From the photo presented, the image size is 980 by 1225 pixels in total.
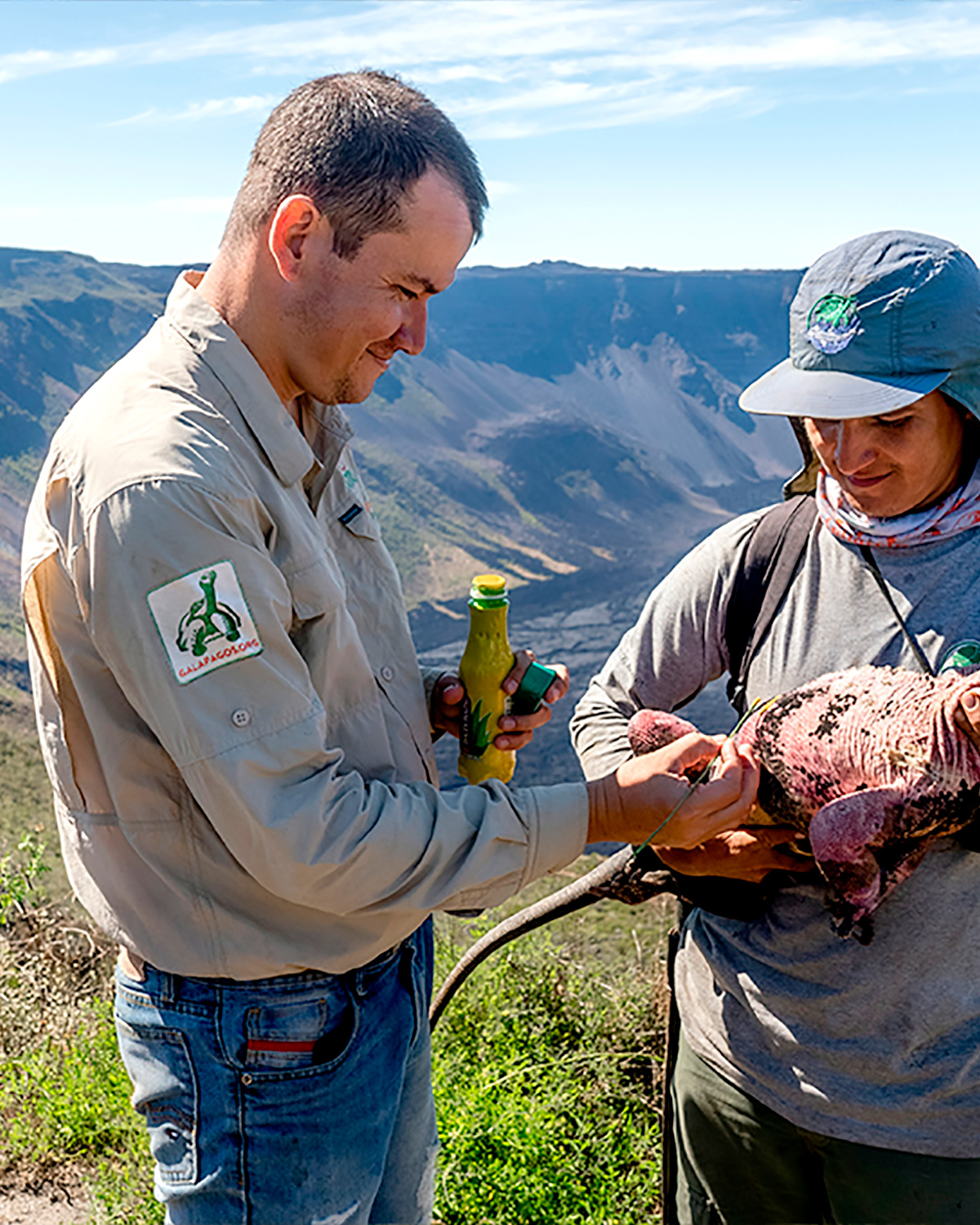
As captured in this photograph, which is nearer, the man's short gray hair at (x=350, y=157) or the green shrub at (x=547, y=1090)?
the man's short gray hair at (x=350, y=157)

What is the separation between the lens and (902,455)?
A: 6.94 feet

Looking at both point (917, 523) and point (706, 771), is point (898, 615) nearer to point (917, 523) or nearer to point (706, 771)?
point (917, 523)

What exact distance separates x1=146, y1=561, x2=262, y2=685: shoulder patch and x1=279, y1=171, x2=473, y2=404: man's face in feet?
1.56

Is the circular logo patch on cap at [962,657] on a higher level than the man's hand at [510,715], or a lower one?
higher

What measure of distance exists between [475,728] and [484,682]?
11cm

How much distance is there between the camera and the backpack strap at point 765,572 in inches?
89.2

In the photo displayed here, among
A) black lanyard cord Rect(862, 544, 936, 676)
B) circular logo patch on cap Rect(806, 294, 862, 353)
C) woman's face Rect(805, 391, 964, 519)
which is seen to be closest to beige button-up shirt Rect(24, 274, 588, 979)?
black lanyard cord Rect(862, 544, 936, 676)

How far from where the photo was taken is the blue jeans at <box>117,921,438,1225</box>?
1878 millimetres

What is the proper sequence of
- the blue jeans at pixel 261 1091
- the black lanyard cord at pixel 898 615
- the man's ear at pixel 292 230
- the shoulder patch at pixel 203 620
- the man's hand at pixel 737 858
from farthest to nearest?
1. the man's hand at pixel 737 858
2. the black lanyard cord at pixel 898 615
3. the blue jeans at pixel 261 1091
4. the man's ear at pixel 292 230
5. the shoulder patch at pixel 203 620

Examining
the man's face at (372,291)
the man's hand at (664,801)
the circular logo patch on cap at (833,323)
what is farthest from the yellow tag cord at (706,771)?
the man's face at (372,291)

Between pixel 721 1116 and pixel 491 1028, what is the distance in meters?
1.89

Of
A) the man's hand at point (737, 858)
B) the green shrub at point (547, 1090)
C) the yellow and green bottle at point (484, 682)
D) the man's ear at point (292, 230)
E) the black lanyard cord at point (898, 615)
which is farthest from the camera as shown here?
the green shrub at point (547, 1090)

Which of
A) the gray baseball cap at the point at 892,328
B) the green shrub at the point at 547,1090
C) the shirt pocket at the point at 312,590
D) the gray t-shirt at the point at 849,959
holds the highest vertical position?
the gray baseball cap at the point at 892,328

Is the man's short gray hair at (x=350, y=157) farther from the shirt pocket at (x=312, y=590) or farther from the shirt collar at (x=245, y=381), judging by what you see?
the shirt pocket at (x=312, y=590)
